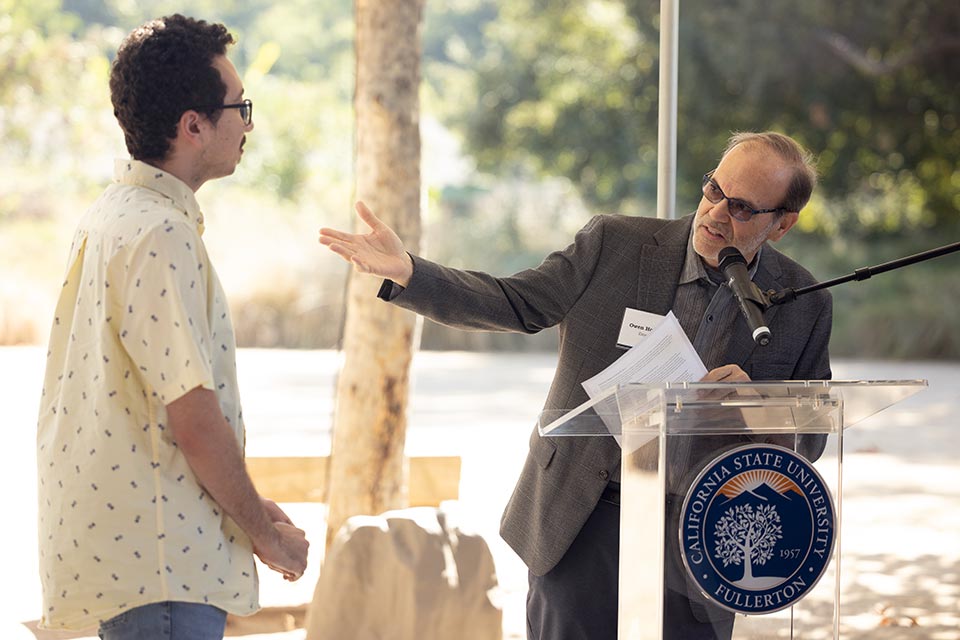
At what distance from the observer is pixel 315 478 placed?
6.09 meters

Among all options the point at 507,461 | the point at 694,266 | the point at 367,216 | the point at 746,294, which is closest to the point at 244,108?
the point at 367,216

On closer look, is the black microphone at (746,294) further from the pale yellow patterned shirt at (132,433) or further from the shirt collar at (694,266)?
the pale yellow patterned shirt at (132,433)

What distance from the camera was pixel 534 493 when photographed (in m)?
2.47

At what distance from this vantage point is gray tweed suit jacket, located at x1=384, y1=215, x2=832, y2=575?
7.75ft

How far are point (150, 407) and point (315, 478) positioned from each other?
14.5 feet

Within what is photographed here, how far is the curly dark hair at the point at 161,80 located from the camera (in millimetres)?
1775

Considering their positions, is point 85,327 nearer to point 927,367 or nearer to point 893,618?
point 893,618

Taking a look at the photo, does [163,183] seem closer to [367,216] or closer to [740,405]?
[367,216]

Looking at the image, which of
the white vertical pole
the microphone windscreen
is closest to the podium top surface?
the microphone windscreen

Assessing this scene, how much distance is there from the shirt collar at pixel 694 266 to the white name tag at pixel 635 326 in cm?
11

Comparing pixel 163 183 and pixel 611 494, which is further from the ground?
pixel 163 183

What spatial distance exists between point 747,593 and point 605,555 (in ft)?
1.80

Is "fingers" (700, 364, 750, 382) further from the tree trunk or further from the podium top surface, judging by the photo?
the tree trunk

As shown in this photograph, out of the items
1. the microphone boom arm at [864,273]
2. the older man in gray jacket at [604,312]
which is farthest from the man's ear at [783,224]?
the microphone boom arm at [864,273]
